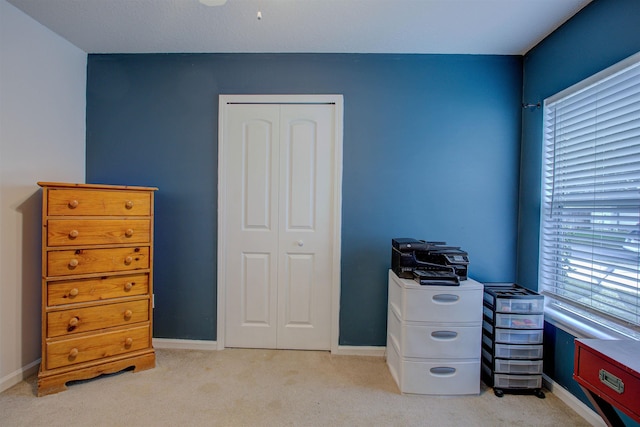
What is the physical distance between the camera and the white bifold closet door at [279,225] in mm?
2383

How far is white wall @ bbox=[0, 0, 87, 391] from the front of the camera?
1854mm

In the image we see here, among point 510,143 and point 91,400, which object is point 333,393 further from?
point 510,143

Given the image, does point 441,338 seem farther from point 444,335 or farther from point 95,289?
point 95,289

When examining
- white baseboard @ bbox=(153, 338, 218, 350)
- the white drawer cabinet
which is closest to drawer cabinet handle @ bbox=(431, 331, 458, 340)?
the white drawer cabinet

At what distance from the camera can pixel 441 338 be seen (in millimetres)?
1875

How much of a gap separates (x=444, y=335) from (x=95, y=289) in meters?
2.40

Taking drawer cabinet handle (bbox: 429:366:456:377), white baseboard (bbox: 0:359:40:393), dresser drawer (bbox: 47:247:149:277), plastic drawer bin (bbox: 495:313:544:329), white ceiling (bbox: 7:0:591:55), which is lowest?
white baseboard (bbox: 0:359:40:393)

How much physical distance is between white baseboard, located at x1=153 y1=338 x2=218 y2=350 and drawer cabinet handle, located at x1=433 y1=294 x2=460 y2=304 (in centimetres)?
183

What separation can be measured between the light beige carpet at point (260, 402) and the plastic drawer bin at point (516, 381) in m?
0.07

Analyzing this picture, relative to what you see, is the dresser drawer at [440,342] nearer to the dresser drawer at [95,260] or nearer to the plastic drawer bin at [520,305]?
the plastic drawer bin at [520,305]

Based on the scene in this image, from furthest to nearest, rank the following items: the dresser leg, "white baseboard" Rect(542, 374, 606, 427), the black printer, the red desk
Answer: the black printer → the dresser leg → "white baseboard" Rect(542, 374, 606, 427) → the red desk

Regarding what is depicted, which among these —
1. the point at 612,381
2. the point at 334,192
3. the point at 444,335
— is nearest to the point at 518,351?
the point at 444,335

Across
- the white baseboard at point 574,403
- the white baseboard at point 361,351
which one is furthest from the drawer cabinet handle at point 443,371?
the white baseboard at point 574,403

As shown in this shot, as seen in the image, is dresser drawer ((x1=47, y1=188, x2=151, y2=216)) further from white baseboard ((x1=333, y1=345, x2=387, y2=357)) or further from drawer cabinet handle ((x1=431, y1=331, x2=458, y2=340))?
drawer cabinet handle ((x1=431, y1=331, x2=458, y2=340))
